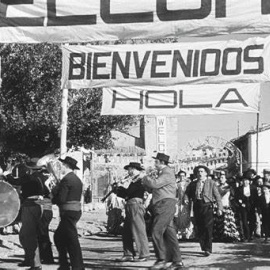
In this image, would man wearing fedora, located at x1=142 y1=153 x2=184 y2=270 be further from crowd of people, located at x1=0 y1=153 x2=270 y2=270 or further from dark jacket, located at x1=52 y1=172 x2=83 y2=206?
dark jacket, located at x1=52 y1=172 x2=83 y2=206

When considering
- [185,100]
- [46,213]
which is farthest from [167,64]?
[46,213]

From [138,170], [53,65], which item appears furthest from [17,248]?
[53,65]

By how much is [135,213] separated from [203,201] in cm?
161

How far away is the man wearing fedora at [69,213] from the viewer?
389 inches

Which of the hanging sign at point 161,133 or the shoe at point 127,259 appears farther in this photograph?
the hanging sign at point 161,133

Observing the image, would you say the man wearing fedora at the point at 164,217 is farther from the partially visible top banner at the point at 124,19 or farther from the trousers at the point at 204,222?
the partially visible top banner at the point at 124,19

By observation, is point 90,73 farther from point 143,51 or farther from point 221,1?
point 221,1

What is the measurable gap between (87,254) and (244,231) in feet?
15.6

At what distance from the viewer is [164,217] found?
428 inches

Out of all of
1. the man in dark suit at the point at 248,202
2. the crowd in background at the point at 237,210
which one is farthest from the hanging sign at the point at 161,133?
the man in dark suit at the point at 248,202

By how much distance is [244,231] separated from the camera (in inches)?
663

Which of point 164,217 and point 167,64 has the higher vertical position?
point 167,64

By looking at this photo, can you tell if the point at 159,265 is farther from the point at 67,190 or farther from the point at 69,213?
the point at 67,190

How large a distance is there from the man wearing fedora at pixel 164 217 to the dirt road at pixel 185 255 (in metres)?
0.57
